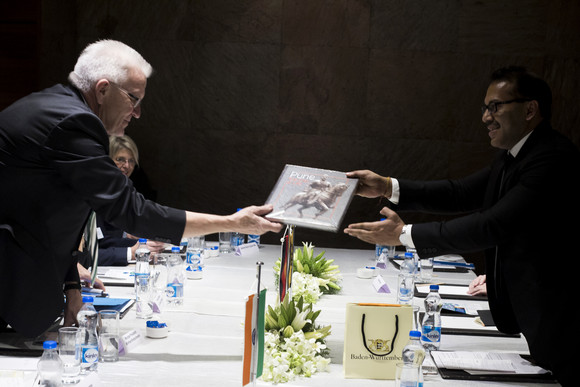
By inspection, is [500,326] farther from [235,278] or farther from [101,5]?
[101,5]

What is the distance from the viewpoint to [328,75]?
6.03 m

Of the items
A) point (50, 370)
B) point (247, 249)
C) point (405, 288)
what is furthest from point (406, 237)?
point (247, 249)

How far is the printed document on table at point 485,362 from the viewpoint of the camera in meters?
2.21

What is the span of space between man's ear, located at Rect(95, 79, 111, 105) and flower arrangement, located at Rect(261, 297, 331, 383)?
106 cm

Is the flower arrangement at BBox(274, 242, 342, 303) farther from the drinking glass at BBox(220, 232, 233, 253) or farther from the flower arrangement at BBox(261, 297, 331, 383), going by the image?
the drinking glass at BBox(220, 232, 233, 253)

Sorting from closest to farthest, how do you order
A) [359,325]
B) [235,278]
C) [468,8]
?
[359,325] → [235,278] → [468,8]

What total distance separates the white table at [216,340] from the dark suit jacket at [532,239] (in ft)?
0.52

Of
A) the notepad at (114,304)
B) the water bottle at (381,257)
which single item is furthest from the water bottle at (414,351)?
the water bottle at (381,257)

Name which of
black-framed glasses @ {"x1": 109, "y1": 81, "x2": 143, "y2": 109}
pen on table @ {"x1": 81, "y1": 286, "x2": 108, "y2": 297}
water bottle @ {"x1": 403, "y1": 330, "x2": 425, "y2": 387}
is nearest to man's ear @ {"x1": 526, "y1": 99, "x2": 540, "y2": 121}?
water bottle @ {"x1": 403, "y1": 330, "x2": 425, "y2": 387}

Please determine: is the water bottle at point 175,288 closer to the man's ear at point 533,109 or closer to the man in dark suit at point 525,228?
the man in dark suit at point 525,228

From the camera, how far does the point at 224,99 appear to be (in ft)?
20.0

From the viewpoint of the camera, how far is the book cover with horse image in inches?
99.7

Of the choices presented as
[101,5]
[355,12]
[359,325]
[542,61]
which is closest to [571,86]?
[542,61]

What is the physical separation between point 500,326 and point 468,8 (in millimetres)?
4033
